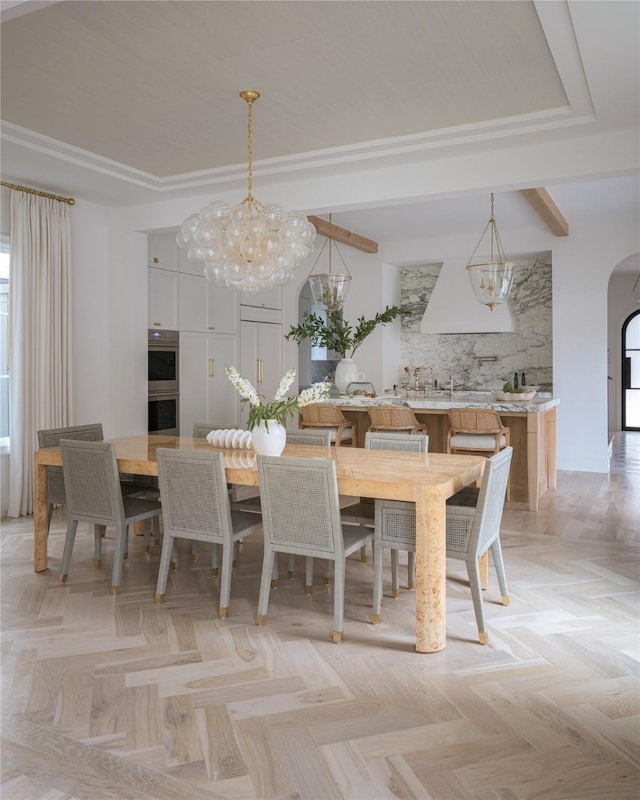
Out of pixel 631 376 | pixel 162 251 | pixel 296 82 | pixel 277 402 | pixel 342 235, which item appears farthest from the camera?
pixel 631 376

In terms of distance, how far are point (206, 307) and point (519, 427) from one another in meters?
3.57

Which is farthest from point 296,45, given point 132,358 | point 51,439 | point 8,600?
point 132,358

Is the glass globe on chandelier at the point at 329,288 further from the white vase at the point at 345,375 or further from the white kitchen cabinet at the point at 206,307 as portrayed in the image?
the white kitchen cabinet at the point at 206,307

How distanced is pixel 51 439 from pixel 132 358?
214 cm

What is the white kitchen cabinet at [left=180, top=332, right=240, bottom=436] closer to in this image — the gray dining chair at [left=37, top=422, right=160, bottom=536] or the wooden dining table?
the gray dining chair at [left=37, top=422, right=160, bottom=536]

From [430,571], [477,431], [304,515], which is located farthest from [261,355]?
[430,571]

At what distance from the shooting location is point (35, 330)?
5.47 m

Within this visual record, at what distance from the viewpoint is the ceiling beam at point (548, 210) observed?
224 inches

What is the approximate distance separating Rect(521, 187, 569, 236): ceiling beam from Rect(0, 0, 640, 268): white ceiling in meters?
1.18

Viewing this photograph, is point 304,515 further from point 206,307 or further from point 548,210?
point 206,307

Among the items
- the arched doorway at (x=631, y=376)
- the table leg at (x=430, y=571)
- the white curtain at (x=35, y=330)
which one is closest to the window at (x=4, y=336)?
the white curtain at (x=35, y=330)

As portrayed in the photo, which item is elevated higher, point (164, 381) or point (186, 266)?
point (186, 266)

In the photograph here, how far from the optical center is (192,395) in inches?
284

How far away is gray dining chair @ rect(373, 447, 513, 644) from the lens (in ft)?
9.65
